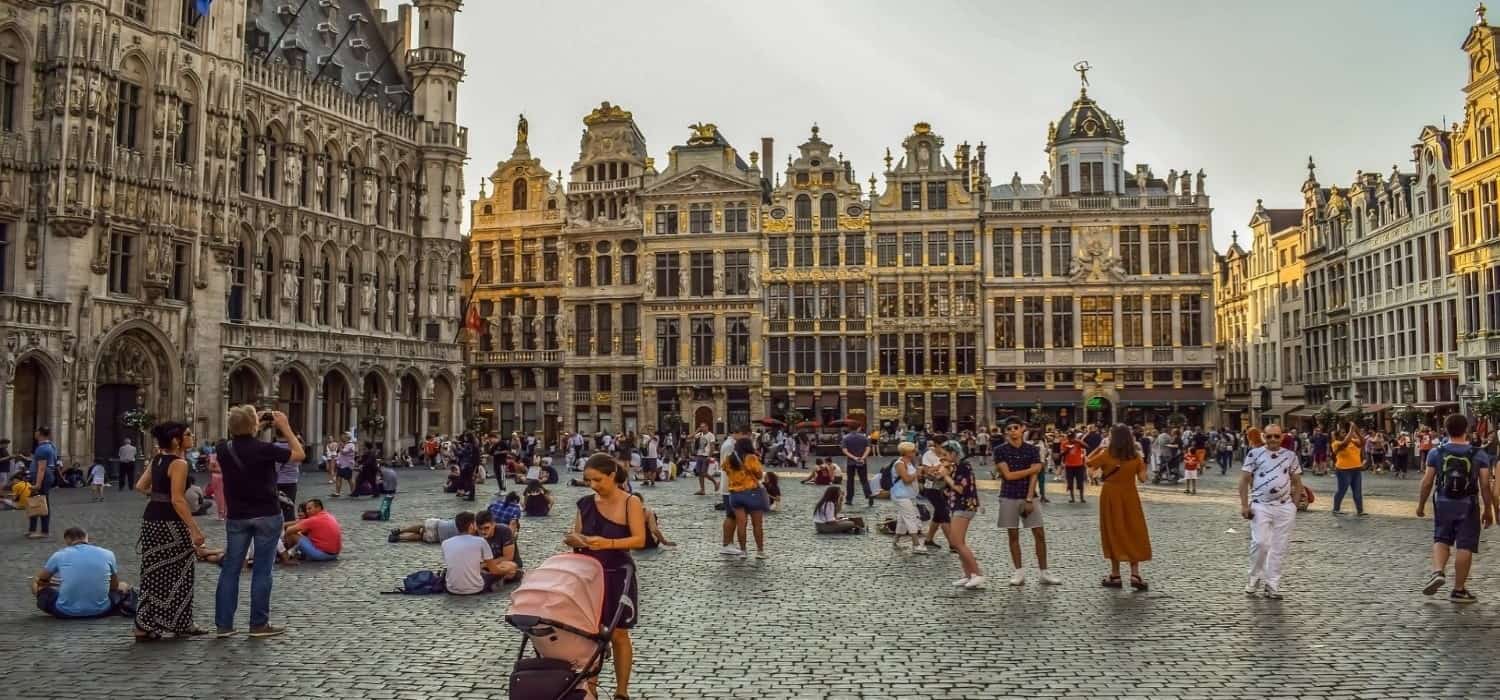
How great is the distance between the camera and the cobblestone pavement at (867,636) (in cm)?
786

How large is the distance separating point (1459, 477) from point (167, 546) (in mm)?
11440

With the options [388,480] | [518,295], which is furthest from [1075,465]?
[518,295]

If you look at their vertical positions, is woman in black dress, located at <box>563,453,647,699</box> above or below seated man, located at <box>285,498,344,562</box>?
above

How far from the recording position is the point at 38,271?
35.0 meters

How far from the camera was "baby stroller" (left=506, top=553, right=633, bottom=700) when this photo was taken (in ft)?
18.1

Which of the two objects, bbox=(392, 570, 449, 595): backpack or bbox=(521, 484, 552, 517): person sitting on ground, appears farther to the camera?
bbox=(521, 484, 552, 517): person sitting on ground

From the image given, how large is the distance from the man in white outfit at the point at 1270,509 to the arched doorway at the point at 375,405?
4049 centimetres

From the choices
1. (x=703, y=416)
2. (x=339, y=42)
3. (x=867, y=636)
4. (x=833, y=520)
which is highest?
(x=339, y=42)

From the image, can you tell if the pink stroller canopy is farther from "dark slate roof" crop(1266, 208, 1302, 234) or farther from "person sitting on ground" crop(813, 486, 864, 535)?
"dark slate roof" crop(1266, 208, 1302, 234)

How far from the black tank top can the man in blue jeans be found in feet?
1.29

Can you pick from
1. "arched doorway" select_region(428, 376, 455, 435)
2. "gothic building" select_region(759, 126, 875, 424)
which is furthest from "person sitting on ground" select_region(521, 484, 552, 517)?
"gothic building" select_region(759, 126, 875, 424)

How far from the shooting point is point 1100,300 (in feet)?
195

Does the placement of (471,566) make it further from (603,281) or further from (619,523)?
(603,281)

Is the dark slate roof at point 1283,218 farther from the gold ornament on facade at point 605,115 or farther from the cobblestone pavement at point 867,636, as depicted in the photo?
the cobblestone pavement at point 867,636
